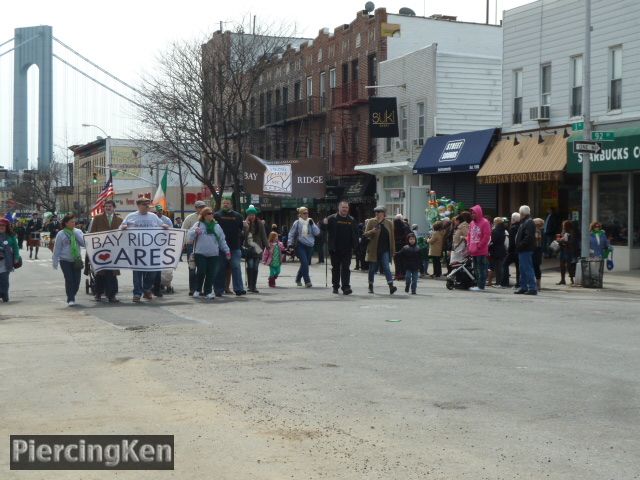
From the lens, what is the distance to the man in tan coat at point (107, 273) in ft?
59.0

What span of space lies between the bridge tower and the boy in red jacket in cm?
6407

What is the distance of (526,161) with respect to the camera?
32406 mm

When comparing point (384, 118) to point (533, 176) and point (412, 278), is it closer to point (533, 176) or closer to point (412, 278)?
point (533, 176)

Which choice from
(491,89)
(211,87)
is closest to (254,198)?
(211,87)

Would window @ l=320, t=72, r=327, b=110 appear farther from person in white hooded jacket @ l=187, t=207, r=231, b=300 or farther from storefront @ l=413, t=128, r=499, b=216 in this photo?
person in white hooded jacket @ l=187, t=207, r=231, b=300

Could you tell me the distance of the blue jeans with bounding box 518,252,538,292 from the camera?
20.1 meters

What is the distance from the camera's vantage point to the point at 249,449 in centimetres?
653

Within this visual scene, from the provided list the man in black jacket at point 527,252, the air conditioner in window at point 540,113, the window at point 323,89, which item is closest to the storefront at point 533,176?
the air conditioner in window at point 540,113

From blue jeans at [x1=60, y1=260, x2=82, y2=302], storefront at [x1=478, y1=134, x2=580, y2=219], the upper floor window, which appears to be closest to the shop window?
storefront at [x1=478, y1=134, x2=580, y2=219]

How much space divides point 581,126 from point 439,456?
17783mm

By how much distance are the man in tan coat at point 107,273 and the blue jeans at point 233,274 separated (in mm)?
1853

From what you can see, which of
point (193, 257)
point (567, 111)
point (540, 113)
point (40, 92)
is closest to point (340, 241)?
Result: point (193, 257)

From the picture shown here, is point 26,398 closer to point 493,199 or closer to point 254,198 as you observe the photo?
point 493,199

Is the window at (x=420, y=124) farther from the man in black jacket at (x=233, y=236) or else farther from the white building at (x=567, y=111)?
the man in black jacket at (x=233, y=236)
